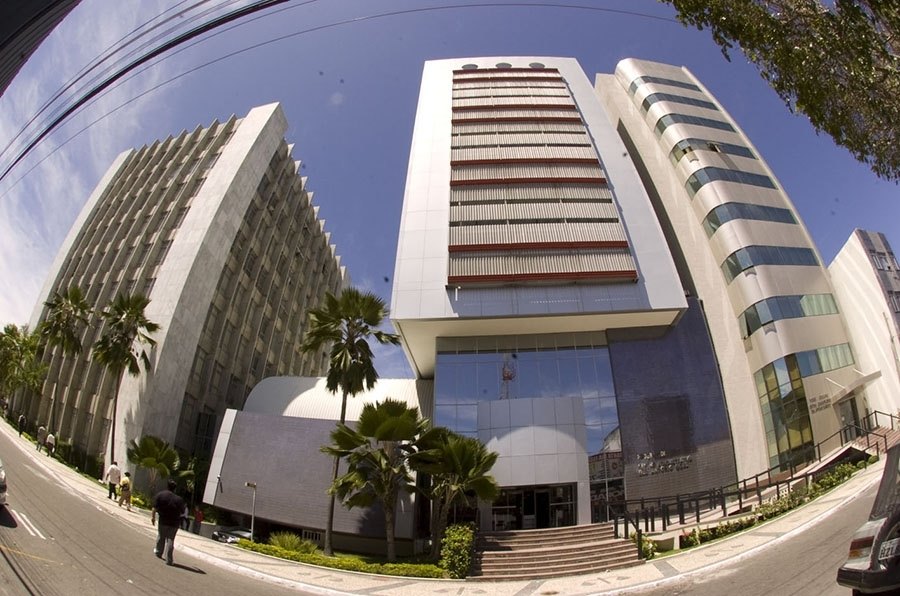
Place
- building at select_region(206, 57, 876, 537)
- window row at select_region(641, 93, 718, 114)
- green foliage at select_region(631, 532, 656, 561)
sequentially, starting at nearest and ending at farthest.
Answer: green foliage at select_region(631, 532, 656, 561) → building at select_region(206, 57, 876, 537) → window row at select_region(641, 93, 718, 114)

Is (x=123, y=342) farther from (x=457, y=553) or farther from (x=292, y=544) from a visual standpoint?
(x=457, y=553)

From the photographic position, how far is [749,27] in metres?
8.64

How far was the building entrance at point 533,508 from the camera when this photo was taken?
75.3 ft

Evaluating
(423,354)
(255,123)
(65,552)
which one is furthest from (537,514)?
(255,123)

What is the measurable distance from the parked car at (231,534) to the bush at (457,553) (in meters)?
10.3

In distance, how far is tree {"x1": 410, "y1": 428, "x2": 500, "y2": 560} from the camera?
1812 cm

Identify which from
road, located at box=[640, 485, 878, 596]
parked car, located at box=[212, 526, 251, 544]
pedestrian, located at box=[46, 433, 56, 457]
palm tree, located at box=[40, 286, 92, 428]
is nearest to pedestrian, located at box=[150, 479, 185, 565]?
road, located at box=[640, 485, 878, 596]

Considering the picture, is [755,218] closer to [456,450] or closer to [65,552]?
[456,450]

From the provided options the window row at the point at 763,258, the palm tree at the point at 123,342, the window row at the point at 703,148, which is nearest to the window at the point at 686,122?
the window row at the point at 703,148

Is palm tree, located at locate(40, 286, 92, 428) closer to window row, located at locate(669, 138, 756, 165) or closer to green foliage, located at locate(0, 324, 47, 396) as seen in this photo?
green foliage, located at locate(0, 324, 47, 396)

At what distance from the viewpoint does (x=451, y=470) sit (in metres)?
18.5

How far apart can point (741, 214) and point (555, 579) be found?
29.3 metres

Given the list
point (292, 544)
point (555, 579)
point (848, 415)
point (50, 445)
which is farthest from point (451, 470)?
point (50, 445)

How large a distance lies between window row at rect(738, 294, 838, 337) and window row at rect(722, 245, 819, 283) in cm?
265
